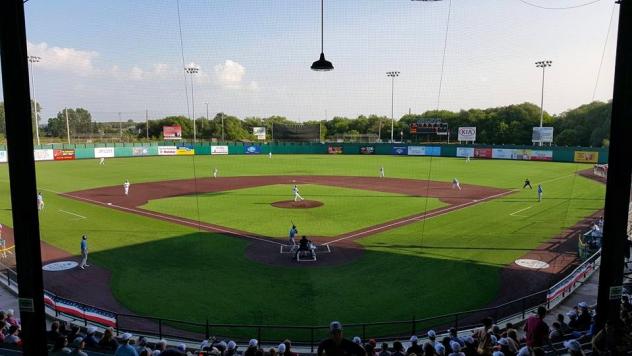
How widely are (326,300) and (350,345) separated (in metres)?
8.96

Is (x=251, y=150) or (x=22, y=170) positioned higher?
(x=22, y=170)

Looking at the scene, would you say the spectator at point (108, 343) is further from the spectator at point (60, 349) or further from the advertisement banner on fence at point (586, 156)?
the advertisement banner on fence at point (586, 156)

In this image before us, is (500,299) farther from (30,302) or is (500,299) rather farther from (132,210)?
(132,210)

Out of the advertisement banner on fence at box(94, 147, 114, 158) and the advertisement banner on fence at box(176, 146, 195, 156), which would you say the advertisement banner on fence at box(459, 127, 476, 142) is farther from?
the advertisement banner on fence at box(94, 147, 114, 158)

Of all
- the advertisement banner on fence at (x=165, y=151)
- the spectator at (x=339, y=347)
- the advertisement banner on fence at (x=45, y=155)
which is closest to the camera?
the spectator at (x=339, y=347)

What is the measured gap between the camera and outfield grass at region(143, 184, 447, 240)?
2609 centimetres

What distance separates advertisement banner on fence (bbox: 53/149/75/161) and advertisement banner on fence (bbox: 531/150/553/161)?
69825 millimetres

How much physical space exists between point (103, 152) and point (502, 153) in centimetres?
6355

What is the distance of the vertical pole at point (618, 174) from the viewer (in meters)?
6.57

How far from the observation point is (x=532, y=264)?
18.7 metres

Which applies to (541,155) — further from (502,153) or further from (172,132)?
(172,132)

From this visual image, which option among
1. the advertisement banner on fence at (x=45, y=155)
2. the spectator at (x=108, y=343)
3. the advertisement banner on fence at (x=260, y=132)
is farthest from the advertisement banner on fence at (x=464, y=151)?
the spectator at (x=108, y=343)

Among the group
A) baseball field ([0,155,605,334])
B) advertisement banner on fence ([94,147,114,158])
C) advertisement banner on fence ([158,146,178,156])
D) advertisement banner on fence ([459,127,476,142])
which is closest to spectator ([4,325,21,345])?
baseball field ([0,155,605,334])

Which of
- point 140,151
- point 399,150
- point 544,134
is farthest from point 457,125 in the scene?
point 140,151
